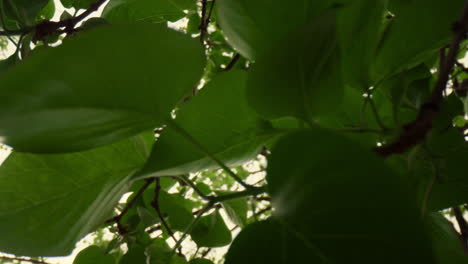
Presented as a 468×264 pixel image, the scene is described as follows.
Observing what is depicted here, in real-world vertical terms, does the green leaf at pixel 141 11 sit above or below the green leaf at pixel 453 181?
above

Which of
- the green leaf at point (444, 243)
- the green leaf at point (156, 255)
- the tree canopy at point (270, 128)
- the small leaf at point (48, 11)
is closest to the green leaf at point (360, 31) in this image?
the tree canopy at point (270, 128)

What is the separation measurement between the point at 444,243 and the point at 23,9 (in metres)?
0.46

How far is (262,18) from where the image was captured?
0.71 ft

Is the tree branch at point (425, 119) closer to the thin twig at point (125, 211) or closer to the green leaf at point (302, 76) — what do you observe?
the green leaf at point (302, 76)

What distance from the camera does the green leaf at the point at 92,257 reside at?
43cm

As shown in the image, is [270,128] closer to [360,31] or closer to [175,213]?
[360,31]

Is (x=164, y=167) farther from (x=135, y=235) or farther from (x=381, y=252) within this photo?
(x=135, y=235)

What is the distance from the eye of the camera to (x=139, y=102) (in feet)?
0.67

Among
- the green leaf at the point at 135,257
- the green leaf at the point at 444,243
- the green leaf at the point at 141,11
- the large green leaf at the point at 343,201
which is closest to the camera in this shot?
the large green leaf at the point at 343,201

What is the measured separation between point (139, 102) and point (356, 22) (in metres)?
0.13

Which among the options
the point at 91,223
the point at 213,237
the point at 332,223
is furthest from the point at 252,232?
the point at 213,237

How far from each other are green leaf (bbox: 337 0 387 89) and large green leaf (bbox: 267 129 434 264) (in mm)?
79

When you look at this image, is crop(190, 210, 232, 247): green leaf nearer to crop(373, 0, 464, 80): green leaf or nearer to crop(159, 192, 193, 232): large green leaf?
crop(159, 192, 193, 232): large green leaf

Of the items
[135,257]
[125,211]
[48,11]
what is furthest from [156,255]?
[48,11]
